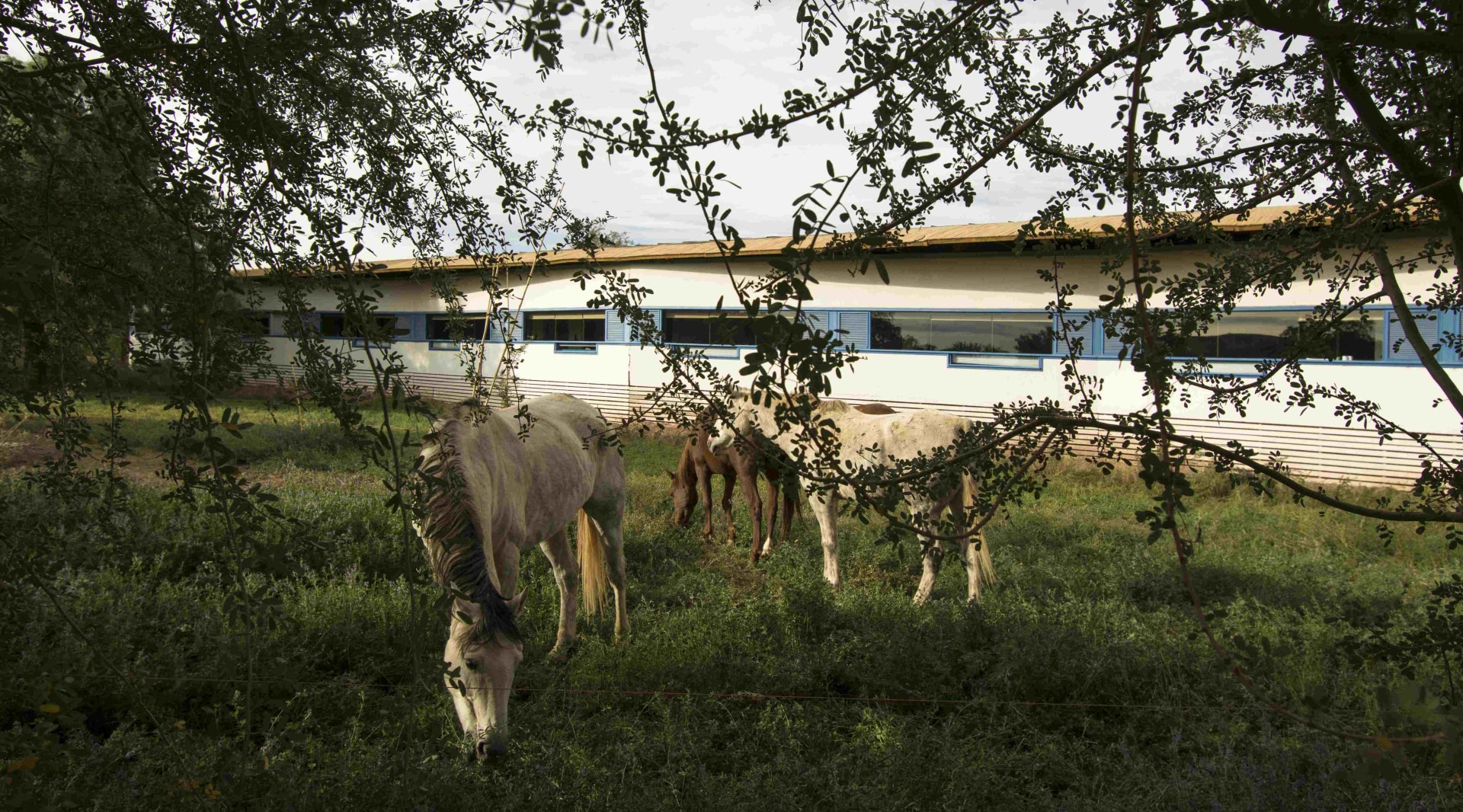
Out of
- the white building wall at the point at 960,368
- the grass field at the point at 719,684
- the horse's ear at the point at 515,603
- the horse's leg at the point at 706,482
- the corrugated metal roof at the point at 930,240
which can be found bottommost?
the grass field at the point at 719,684

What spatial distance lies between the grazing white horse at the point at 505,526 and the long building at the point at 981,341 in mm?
2132

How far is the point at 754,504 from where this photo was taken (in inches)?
326

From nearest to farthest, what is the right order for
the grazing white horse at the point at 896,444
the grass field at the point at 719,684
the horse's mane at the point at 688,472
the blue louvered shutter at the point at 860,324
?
1. the grass field at the point at 719,684
2. the grazing white horse at the point at 896,444
3. the horse's mane at the point at 688,472
4. the blue louvered shutter at the point at 860,324

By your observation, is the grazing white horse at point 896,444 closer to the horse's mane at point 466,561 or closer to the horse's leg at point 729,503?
the horse's leg at point 729,503

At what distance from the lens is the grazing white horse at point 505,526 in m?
3.77

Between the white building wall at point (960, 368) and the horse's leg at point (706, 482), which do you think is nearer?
the horse's leg at point (706, 482)

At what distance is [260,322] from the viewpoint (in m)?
2.21

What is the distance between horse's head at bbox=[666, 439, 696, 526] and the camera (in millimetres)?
9109

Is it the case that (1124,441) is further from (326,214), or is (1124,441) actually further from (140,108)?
(140,108)

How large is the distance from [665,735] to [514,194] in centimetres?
271

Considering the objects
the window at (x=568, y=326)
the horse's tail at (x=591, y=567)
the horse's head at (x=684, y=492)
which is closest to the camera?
the horse's tail at (x=591, y=567)

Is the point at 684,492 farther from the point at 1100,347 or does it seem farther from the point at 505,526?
the point at 1100,347

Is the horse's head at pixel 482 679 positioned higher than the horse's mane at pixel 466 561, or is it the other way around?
the horse's mane at pixel 466 561

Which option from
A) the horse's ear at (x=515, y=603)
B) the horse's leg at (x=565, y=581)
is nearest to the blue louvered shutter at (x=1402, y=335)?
the horse's leg at (x=565, y=581)
